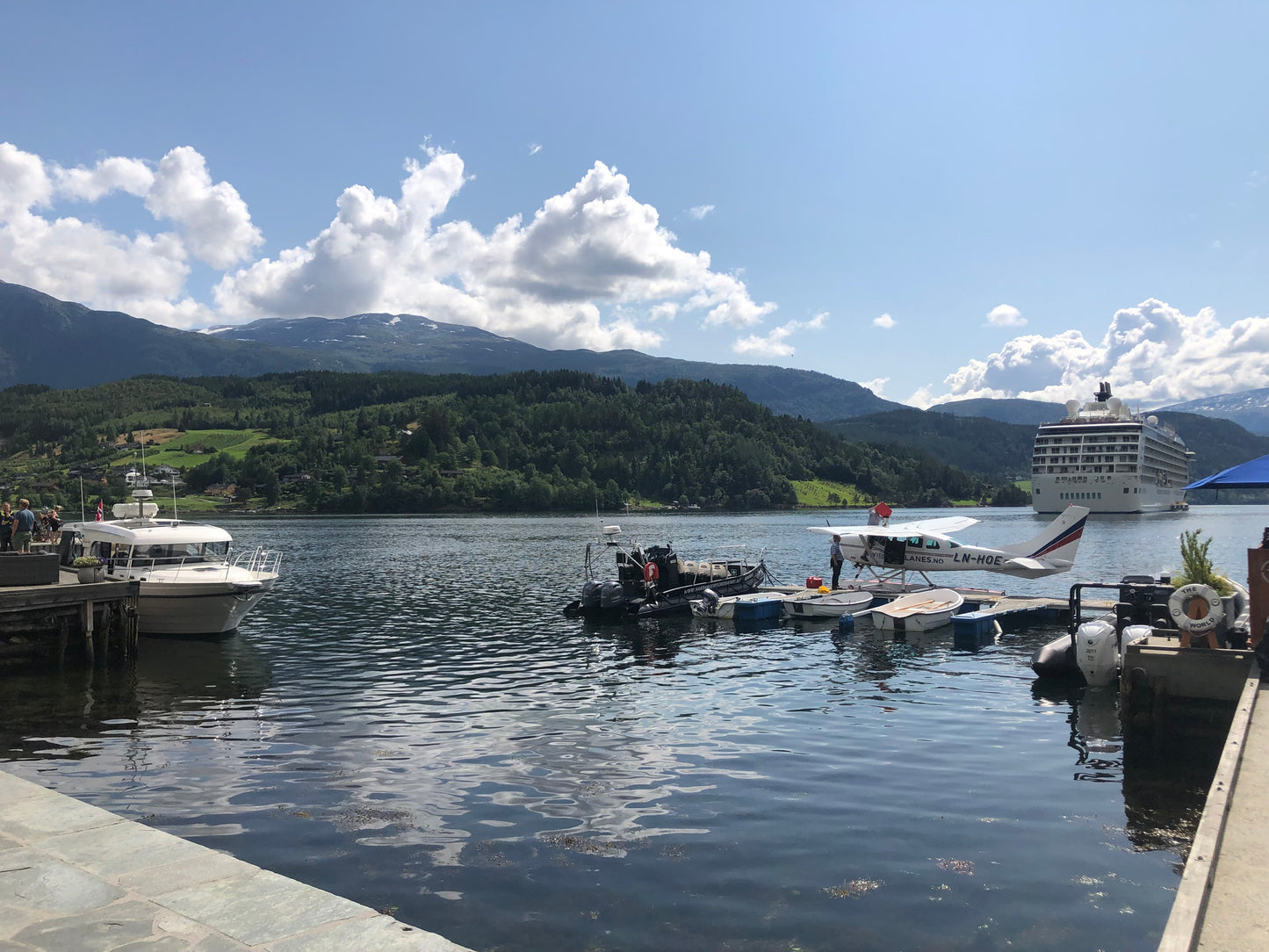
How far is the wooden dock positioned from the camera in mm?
21547

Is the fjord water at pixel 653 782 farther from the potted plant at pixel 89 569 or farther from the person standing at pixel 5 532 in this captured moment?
the person standing at pixel 5 532

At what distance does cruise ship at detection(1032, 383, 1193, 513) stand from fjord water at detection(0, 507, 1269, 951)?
11964 cm

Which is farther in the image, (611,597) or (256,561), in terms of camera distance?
(256,561)

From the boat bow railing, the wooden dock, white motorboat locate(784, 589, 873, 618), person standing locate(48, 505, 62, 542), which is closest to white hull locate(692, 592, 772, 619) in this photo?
white motorboat locate(784, 589, 873, 618)

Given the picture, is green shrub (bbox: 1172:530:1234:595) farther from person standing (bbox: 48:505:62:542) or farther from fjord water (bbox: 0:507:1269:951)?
person standing (bbox: 48:505:62:542)

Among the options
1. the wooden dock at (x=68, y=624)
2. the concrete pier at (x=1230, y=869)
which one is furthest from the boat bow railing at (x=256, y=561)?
the concrete pier at (x=1230, y=869)

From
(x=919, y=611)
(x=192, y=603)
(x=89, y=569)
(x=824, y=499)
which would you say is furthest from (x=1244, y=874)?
(x=824, y=499)

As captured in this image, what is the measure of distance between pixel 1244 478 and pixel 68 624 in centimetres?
2977

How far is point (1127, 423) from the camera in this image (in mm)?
128500

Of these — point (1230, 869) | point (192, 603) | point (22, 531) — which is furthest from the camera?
Answer: point (192, 603)

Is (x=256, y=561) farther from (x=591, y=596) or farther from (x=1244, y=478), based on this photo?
(x=1244, y=478)

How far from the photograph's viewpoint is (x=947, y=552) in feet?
116

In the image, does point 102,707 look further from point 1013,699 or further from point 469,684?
point 1013,699

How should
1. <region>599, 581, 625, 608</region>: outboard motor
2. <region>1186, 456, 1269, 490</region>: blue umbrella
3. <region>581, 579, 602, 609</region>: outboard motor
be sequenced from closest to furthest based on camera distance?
<region>1186, 456, 1269, 490</region>: blue umbrella < <region>599, 581, 625, 608</region>: outboard motor < <region>581, 579, 602, 609</region>: outboard motor
